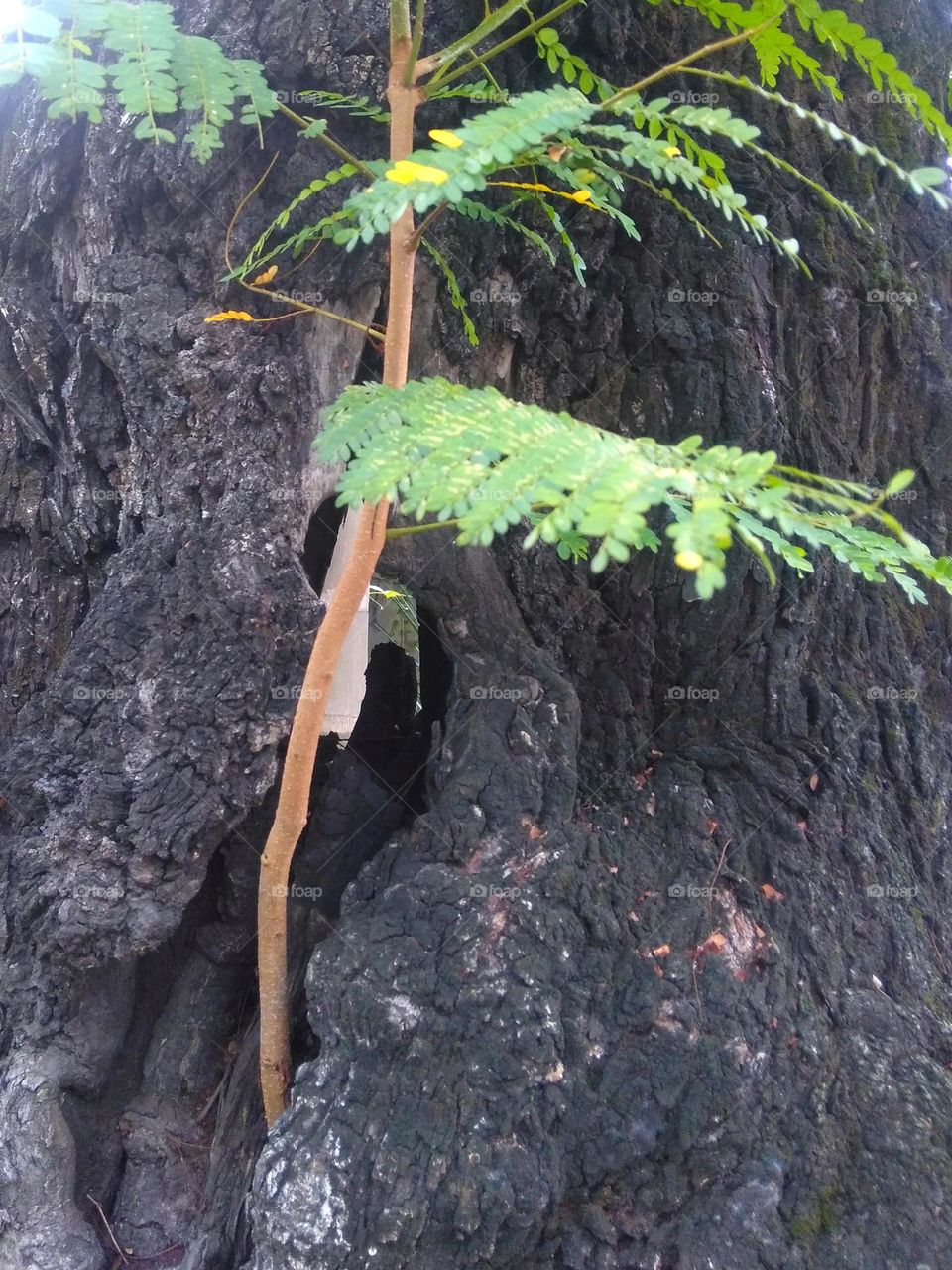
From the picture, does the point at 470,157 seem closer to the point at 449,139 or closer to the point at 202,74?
the point at 449,139

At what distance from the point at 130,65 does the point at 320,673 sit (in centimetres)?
126

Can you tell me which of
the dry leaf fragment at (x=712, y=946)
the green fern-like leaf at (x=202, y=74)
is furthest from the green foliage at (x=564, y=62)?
the dry leaf fragment at (x=712, y=946)

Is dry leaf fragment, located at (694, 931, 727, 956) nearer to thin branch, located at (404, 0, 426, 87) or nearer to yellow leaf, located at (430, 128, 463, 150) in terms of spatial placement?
yellow leaf, located at (430, 128, 463, 150)

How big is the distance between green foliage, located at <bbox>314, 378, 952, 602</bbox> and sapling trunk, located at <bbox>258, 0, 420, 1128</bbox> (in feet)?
1.16

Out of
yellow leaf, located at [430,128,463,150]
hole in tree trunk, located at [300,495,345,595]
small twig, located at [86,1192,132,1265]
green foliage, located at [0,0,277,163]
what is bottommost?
small twig, located at [86,1192,132,1265]

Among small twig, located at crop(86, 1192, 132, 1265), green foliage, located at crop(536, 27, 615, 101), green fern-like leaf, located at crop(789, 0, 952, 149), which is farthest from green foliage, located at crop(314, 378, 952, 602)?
small twig, located at crop(86, 1192, 132, 1265)

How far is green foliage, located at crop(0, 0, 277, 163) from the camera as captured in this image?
162cm

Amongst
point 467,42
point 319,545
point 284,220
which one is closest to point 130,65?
point 284,220

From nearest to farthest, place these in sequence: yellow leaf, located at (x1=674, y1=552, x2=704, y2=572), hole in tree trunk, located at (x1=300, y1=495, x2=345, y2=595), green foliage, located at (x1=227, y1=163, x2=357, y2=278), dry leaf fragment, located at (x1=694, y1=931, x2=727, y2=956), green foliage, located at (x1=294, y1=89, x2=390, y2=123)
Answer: yellow leaf, located at (x1=674, y1=552, x2=704, y2=572)
green foliage, located at (x1=227, y1=163, x2=357, y2=278)
green foliage, located at (x1=294, y1=89, x2=390, y2=123)
dry leaf fragment, located at (x1=694, y1=931, x2=727, y2=956)
hole in tree trunk, located at (x1=300, y1=495, x2=345, y2=595)

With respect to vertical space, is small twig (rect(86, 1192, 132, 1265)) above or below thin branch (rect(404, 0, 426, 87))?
below

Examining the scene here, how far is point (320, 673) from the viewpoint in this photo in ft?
7.32

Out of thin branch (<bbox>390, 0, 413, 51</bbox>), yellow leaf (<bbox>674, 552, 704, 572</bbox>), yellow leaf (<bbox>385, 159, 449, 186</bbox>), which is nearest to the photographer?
yellow leaf (<bbox>674, 552, 704, 572</bbox>)

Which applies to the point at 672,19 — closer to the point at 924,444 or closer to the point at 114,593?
the point at 924,444

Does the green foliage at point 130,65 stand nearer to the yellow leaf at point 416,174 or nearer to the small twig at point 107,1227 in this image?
the yellow leaf at point 416,174
